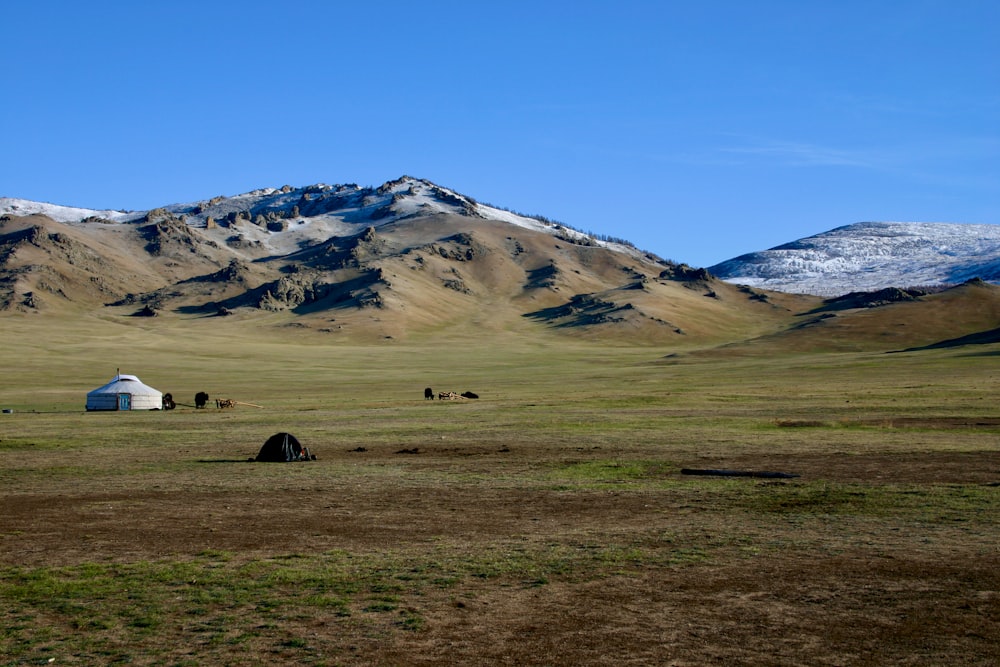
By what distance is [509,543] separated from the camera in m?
20.2

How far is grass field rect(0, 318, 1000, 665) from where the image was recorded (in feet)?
44.9

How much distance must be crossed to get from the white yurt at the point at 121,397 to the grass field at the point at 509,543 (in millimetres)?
18221

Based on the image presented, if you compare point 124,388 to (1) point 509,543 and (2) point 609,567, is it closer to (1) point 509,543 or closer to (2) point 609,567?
(1) point 509,543

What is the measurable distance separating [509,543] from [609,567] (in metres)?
2.95

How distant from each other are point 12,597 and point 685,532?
1287 centimetres

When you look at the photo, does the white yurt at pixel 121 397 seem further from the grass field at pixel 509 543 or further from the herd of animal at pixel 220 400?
the grass field at pixel 509 543

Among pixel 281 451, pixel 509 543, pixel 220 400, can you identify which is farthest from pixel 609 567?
pixel 220 400

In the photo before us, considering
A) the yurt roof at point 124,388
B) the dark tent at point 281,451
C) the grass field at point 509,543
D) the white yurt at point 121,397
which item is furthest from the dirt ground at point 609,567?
the yurt roof at point 124,388

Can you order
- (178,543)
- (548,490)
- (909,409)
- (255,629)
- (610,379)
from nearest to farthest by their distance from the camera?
(255,629), (178,543), (548,490), (909,409), (610,379)

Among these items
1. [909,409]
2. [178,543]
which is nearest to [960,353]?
[909,409]

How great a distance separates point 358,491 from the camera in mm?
28281

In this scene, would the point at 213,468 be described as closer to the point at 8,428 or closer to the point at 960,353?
the point at 8,428

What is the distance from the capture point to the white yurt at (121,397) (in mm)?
71125

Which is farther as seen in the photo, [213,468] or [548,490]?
[213,468]
